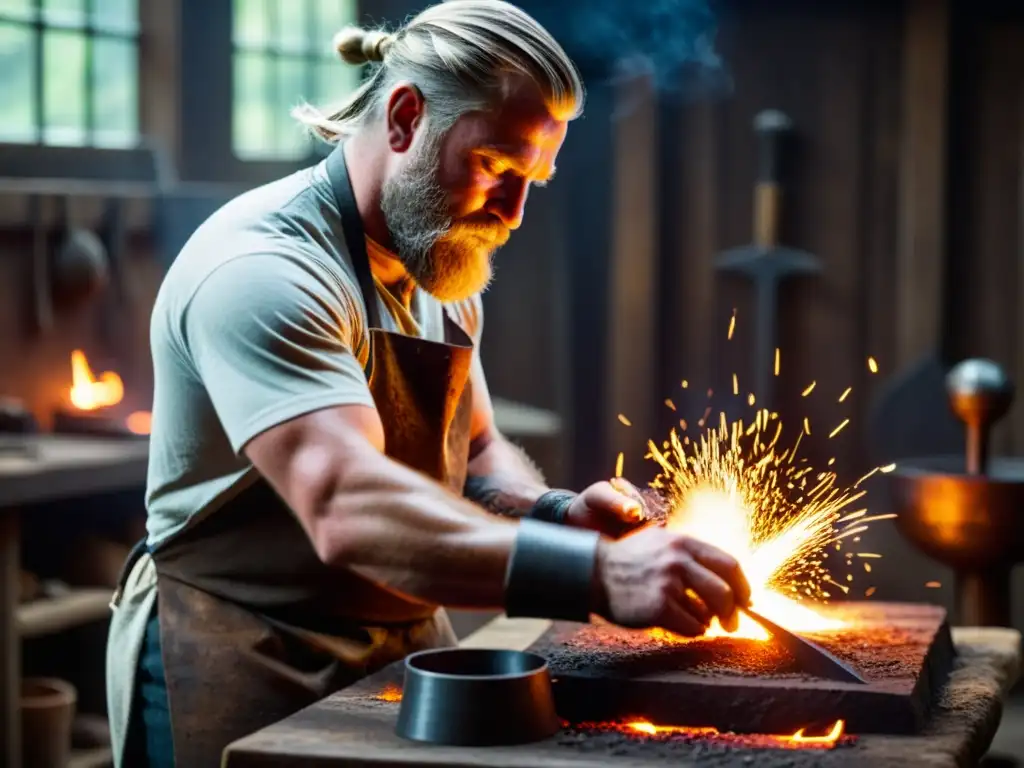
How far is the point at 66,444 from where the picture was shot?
4.74 metres

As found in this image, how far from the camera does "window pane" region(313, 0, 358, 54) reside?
5.96m

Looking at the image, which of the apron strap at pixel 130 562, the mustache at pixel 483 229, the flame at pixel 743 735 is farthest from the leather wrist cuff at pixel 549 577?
the apron strap at pixel 130 562

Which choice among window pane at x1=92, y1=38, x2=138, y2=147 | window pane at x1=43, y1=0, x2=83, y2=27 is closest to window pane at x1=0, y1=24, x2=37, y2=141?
window pane at x1=43, y1=0, x2=83, y2=27

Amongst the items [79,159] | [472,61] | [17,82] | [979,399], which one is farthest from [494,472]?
[17,82]

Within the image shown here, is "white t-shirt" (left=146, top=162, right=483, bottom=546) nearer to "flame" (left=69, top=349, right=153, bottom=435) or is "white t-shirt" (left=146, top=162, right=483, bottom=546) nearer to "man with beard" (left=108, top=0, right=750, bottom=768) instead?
"man with beard" (left=108, top=0, right=750, bottom=768)

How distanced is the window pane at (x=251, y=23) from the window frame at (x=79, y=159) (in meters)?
0.37

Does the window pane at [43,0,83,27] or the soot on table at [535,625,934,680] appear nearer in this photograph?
the soot on table at [535,625,934,680]

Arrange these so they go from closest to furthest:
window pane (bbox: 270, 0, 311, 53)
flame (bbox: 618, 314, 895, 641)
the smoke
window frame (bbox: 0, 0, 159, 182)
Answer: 1. flame (bbox: 618, 314, 895, 641)
2. window frame (bbox: 0, 0, 159, 182)
3. the smoke
4. window pane (bbox: 270, 0, 311, 53)

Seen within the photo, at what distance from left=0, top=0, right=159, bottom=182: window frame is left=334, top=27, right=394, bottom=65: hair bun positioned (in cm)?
266

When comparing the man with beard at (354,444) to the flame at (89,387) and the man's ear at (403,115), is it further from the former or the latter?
the flame at (89,387)

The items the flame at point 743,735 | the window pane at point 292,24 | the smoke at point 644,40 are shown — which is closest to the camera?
the flame at point 743,735

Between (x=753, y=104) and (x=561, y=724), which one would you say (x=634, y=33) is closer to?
(x=753, y=104)

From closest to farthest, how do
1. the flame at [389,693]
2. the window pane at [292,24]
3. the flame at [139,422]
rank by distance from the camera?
the flame at [389,693], the flame at [139,422], the window pane at [292,24]

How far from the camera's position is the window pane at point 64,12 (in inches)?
208
